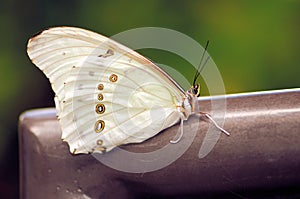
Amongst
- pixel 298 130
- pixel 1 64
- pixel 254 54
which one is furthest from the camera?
pixel 1 64

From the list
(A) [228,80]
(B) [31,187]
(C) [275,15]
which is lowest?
(B) [31,187]

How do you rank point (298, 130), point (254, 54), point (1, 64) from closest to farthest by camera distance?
point (298, 130)
point (254, 54)
point (1, 64)

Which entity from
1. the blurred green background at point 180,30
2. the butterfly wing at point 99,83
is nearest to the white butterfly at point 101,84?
the butterfly wing at point 99,83

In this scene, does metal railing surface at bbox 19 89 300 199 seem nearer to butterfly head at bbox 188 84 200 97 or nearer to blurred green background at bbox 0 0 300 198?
butterfly head at bbox 188 84 200 97

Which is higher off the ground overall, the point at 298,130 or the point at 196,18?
the point at 196,18

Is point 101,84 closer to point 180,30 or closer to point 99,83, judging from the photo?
point 99,83

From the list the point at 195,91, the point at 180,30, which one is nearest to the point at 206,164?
the point at 195,91

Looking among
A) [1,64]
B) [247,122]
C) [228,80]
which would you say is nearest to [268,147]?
[247,122]

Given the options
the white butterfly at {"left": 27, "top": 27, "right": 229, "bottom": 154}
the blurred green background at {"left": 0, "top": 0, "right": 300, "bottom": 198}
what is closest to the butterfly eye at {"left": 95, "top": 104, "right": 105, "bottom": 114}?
the white butterfly at {"left": 27, "top": 27, "right": 229, "bottom": 154}

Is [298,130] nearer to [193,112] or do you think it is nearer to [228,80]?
[193,112]
